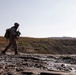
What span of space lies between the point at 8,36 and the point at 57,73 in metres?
10.1

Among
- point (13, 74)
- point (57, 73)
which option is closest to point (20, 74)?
point (13, 74)

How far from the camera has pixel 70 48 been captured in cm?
4697

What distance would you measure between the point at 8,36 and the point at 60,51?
82.3 ft

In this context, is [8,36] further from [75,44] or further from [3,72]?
[75,44]

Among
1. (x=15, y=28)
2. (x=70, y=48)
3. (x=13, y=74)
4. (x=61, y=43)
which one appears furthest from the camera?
(x=61, y=43)

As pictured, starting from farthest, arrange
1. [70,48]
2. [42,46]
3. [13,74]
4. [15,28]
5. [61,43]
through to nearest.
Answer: [61,43] → [70,48] → [42,46] → [15,28] → [13,74]

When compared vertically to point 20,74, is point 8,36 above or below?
above

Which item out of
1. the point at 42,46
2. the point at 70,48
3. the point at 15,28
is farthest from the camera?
the point at 70,48

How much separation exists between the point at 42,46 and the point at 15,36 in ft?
76.5

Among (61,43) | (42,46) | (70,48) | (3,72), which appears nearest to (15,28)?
(3,72)

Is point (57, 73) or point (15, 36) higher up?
point (15, 36)

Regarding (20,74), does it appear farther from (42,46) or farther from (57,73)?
(42,46)

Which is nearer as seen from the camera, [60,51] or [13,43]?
[13,43]

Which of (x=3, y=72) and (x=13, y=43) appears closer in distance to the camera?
(x=3, y=72)
